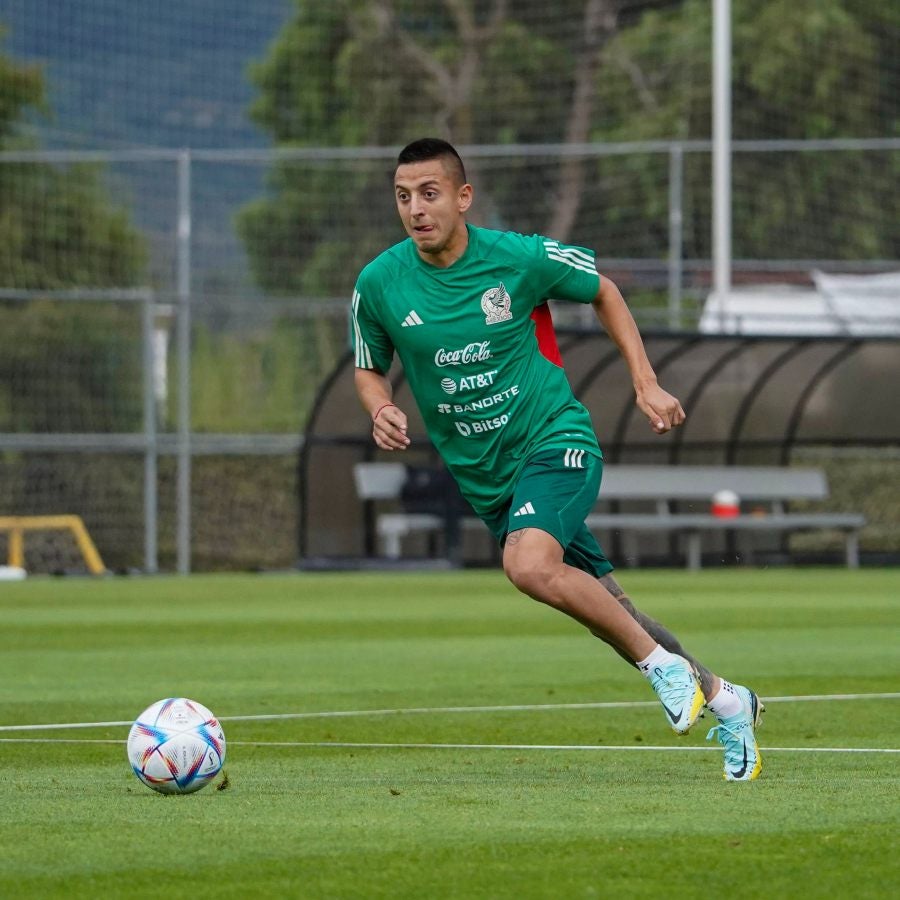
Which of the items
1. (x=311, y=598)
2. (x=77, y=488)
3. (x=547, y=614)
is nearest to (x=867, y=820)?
(x=547, y=614)

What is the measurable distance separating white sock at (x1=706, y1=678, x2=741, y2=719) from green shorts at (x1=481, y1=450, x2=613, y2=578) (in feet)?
2.05

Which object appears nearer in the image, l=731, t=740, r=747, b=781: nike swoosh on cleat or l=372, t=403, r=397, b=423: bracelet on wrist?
l=731, t=740, r=747, b=781: nike swoosh on cleat

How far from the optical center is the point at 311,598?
1961 centimetres

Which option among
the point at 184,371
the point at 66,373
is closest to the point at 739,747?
the point at 184,371

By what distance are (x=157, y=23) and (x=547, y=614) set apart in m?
21.2

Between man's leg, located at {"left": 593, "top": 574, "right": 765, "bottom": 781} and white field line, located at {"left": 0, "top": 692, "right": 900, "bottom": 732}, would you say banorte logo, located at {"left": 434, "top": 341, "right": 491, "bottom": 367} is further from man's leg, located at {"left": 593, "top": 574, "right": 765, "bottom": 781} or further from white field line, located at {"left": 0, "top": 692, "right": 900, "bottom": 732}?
white field line, located at {"left": 0, "top": 692, "right": 900, "bottom": 732}

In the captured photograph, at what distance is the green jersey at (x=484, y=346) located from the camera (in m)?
7.34

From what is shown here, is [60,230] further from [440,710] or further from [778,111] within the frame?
[440,710]

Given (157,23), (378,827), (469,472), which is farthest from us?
(157,23)

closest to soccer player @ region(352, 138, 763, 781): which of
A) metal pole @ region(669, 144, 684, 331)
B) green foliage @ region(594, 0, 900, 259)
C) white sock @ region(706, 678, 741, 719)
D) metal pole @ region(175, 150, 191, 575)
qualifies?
white sock @ region(706, 678, 741, 719)

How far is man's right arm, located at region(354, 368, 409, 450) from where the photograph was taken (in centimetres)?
715

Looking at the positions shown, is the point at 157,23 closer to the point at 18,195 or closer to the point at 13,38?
the point at 13,38

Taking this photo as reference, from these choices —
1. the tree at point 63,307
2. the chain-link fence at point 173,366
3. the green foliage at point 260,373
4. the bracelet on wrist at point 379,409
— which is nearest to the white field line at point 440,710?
the bracelet on wrist at point 379,409

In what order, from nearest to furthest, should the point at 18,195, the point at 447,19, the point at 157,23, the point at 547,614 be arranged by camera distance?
the point at 547,614, the point at 18,195, the point at 157,23, the point at 447,19
